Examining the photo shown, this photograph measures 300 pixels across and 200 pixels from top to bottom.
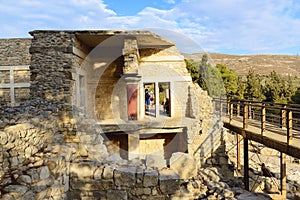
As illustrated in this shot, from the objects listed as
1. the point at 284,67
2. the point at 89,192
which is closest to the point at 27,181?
the point at 89,192

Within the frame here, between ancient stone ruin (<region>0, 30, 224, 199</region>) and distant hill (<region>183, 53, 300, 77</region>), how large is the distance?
37.1 m

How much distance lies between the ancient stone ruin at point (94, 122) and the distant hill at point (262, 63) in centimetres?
3715

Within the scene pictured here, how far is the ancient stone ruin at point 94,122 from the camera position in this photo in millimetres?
3697

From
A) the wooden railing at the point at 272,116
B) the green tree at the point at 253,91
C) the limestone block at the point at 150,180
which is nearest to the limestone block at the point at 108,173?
the limestone block at the point at 150,180

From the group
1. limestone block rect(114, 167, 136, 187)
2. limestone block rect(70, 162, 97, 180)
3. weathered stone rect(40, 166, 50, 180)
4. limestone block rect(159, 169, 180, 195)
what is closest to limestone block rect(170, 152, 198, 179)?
limestone block rect(159, 169, 180, 195)

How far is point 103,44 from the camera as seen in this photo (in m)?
10.4

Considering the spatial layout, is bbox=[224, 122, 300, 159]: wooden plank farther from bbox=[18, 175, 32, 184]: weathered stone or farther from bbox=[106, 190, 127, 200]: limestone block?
bbox=[18, 175, 32, 184]: weathered stone

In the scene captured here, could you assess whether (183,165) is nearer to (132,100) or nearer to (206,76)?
(132,100)

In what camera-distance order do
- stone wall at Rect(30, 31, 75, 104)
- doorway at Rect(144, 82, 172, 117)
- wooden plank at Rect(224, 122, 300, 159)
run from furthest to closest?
doorway at Rect(144, 82, 172, 117), stone wall at Rect(30, 31, 75, 104), wooden plank at Rect(224, 122, 300, 159)

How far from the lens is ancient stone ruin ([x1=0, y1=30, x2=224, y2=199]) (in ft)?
12.1

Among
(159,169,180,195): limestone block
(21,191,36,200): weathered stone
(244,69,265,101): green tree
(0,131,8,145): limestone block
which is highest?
(244,69,265,101): green tree

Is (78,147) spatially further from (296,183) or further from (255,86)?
(255,86)

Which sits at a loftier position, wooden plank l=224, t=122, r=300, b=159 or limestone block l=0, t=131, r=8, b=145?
limestone block l=0, t=131, r=8, b=145

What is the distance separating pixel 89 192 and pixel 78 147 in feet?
3.19
